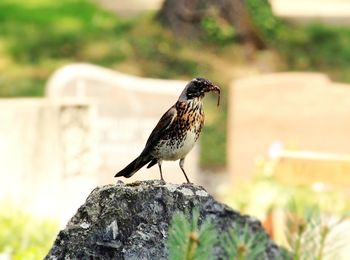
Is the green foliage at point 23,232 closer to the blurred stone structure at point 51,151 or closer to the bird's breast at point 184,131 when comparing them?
the blurred stone structure at point 51,151

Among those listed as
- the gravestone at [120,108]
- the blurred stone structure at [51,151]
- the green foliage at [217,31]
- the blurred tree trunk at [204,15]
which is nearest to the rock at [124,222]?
the blurred stone structure at [51,151]

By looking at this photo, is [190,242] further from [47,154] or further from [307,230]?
[47,154]

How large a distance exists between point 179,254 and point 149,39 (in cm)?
2232

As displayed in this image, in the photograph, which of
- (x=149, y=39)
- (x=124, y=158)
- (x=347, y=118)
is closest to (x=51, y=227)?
(x=124, y=158)

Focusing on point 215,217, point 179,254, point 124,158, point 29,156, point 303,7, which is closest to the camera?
point 179,254

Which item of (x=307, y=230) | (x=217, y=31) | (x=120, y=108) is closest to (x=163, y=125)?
(x=307, y=230)

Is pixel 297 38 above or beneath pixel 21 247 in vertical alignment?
above

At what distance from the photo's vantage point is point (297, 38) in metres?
26.0

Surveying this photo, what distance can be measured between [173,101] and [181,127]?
9.49m

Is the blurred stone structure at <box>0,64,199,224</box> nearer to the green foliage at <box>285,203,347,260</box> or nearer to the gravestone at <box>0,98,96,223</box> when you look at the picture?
the gravestone at <box>0,98,96,223</box>

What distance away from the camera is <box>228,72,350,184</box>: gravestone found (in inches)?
534

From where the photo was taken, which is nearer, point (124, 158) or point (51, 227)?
point (51, 227)

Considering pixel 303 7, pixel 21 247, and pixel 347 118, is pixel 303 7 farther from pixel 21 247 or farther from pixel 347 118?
pixel 21 247

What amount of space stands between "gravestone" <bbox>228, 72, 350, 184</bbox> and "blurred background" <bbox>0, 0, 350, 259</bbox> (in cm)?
1
